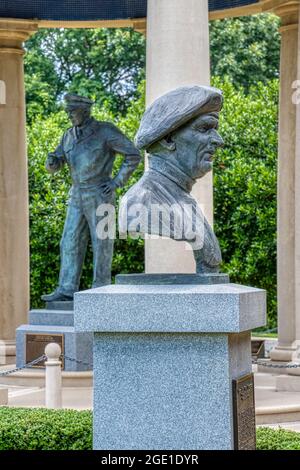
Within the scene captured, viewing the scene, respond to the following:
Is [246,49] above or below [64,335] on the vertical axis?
above

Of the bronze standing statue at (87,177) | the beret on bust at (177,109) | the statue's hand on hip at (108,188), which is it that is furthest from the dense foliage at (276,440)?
the statue's hand on hip at (108,188)

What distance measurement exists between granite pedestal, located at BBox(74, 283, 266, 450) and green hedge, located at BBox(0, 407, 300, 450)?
3491mm

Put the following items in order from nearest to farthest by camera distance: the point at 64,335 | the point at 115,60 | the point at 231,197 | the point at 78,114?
the point at 64,335
the point at 78,114
the point at 231,197
the point at 115,60

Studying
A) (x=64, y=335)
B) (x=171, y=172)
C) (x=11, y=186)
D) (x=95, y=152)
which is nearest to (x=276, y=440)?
(x=171, y=172)

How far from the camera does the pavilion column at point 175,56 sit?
31.4 meters

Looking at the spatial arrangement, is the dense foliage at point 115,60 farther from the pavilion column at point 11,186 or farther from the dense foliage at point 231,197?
the pavilion column at point 11,186

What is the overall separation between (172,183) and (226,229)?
45982mm

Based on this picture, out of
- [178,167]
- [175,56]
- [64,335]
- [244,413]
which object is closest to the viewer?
[244,413]

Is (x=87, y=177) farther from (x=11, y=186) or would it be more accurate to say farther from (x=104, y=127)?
(x=11, y=186)

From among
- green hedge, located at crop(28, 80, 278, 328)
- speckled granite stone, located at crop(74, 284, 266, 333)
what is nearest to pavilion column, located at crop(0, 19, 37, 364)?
green hedge, located at crop(28, 80, 278, 328)

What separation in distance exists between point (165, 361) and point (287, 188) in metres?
23.4

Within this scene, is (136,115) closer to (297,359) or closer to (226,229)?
(226,229)

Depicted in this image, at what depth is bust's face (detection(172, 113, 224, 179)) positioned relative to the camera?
1989cm

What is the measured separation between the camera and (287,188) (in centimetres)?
4122
